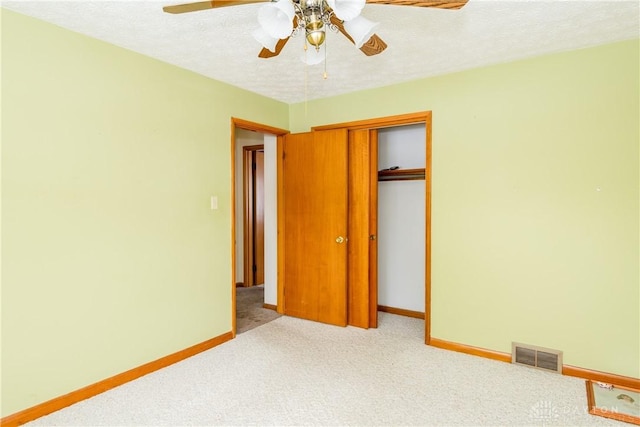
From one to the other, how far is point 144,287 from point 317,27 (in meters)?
2.14

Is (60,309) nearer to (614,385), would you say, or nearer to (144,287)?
(144,287)

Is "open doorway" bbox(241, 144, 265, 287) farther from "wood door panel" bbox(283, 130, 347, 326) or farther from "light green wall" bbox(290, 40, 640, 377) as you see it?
"light green wall" bbox(290, 40, 640, 377)

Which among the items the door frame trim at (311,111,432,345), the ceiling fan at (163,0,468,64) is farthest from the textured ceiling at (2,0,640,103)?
the ceiling fan at (163,0,468,64)

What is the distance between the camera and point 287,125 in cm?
407

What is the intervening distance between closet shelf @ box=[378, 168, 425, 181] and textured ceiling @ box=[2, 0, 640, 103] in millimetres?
1083

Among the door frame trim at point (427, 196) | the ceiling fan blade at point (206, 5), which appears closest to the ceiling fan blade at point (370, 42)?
the ceiling fan blade at point (206, 5)

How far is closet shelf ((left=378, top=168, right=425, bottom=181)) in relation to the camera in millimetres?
3908

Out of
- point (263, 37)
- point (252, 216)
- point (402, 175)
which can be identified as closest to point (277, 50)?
point (263, 37)

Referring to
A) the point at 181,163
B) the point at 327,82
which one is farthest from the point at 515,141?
the point at 181,163

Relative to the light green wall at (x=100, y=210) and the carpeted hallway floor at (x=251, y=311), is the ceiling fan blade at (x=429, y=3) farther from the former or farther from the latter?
the carpeted hallway floor at (x=251, y=311)

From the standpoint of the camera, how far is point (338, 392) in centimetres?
242

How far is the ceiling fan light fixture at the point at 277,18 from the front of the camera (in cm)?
144

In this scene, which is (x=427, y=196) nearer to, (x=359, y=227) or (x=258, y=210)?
(x=359, y=227)

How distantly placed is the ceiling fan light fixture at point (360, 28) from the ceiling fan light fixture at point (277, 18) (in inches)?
10.6
